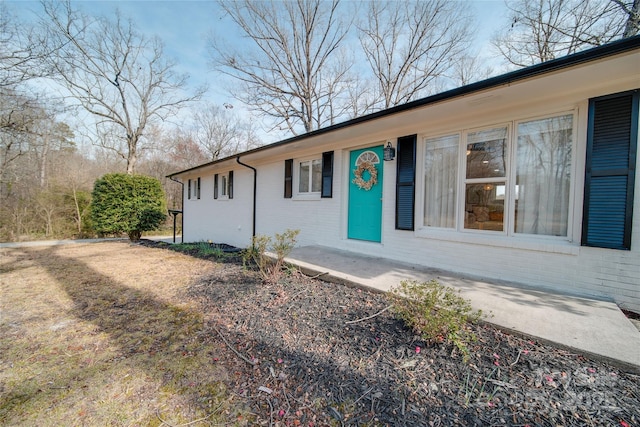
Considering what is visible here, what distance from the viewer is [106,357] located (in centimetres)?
217

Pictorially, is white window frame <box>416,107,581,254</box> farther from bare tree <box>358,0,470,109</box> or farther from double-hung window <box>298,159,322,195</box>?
bare tree <box>358,0,470,109</box>

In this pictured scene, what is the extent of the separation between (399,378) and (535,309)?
1834 mm

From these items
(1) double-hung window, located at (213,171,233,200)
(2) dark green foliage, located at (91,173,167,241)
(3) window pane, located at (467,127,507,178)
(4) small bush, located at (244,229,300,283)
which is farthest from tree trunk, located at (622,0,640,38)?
(2) dark green foliage, located at (91,173,167,241)

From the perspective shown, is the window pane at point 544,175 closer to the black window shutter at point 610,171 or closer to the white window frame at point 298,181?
the black window shutter at point 610,171

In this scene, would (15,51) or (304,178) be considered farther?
(15,51)

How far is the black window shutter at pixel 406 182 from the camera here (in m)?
→ 4.45

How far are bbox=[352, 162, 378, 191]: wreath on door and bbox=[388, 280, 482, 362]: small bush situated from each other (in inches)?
119

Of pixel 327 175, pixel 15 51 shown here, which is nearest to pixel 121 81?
pixel 15 51

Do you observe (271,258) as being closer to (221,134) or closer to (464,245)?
(464,245)

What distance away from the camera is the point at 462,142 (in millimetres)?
3992

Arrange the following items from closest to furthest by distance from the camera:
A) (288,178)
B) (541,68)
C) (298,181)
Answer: (541,68)
(298,181)
(288,178)

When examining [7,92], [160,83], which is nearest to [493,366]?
[7,92]

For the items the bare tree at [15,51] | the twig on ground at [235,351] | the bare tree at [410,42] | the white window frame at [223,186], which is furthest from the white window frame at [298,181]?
the bare tree at [410,42]

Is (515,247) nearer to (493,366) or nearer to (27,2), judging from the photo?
(493,366)
